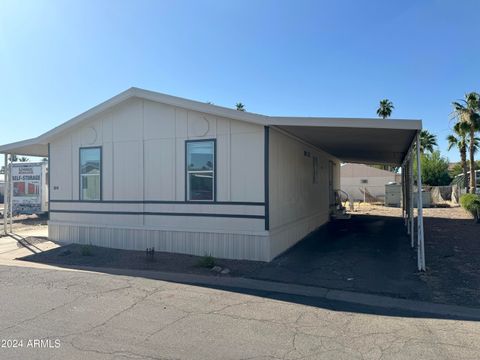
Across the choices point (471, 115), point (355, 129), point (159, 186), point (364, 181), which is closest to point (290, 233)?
point (355, 129)

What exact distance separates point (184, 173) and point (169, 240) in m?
1.72

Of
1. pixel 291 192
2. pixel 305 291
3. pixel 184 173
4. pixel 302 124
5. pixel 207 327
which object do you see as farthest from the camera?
pixel 291 192

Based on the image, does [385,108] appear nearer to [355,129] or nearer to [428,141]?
[428,141]

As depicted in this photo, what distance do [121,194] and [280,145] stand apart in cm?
444

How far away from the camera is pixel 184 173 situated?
1007cm

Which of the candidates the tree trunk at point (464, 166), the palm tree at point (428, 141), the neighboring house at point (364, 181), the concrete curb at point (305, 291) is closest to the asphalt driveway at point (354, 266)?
the concrete curb at point (305, 291)

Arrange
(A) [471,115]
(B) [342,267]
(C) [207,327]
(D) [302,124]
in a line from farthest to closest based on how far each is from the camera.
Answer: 1. (A) [471,115]
2. (D) [302,124]
3. (B) [342,267]
4. (C) [207,327]

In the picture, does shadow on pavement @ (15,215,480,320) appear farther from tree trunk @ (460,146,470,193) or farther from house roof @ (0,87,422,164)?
tree trunk @ (460,146,470,193)

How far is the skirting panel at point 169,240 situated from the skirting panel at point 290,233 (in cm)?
45

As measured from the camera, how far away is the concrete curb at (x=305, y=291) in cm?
571

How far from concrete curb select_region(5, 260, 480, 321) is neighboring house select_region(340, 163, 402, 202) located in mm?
36104

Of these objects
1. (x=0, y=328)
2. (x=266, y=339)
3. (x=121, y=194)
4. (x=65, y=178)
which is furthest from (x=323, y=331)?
(x=65, y=178)

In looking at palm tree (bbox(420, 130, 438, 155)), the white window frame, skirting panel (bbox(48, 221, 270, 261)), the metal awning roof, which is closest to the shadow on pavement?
skirting panel (bbox(48, 221, 270, 261))

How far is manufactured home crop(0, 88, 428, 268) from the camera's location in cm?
927
